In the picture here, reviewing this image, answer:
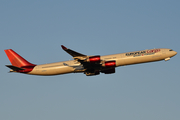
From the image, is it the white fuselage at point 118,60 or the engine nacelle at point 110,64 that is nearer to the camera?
the engine nacelle at point 110,64

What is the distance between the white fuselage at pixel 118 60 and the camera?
73125 mm

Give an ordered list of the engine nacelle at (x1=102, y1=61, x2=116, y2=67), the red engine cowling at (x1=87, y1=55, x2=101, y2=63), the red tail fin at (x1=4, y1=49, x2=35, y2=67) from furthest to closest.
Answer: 1. the red tail fin at (x1=4, y1=49, x2=35, y2=67)
2. the engine nacelle at (x1=102, y1=61, x2=116, y2=67)
3. the red engine cowling at (x1=87, y1=55, x2=101, y2=63)

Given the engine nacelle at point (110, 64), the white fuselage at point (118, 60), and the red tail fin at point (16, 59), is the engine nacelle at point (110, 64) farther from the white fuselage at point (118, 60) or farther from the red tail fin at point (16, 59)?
the red tail fin at point (16, 59)

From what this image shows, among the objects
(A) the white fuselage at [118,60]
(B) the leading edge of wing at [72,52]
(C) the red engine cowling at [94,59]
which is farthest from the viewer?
(A) the white fuselage at [118,60]

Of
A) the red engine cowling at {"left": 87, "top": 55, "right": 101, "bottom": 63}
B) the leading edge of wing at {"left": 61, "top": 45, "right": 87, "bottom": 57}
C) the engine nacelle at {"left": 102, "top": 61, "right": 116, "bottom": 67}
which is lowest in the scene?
the engine nacelle at {"left": 102, "top": 61, "right": 116, "bottom": 67}

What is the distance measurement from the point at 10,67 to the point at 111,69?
27.9 meters

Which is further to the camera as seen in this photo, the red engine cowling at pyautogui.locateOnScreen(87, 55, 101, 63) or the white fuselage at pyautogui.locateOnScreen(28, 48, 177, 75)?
the white fuselage at pyautogui.locateOnScreen(28, 48, 177, 75)

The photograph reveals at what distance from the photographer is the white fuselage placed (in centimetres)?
7312

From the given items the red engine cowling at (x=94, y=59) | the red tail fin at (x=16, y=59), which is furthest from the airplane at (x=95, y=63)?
the red tail fin at (x=16, y=59)

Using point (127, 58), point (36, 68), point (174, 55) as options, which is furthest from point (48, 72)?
point (174, 55)

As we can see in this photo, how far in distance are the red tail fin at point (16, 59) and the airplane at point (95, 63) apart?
80.0 inches

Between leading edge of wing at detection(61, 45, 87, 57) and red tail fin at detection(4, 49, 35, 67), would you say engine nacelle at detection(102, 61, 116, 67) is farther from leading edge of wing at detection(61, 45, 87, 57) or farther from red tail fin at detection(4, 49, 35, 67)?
red tail fin at detection(4, 49, 35, 67)

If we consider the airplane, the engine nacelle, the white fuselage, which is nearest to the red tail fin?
the airplane

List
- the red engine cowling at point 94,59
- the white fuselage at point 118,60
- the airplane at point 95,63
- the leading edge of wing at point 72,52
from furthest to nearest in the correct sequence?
1. the white fuselage at point 118,60
2. the airplane at point 95,63
3. the red engine cowling at point 94,59
4. the leading edge of wing at point 72,52
